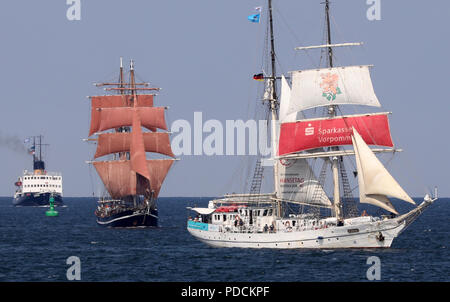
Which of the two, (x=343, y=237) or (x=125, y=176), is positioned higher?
(x=125, y=176)

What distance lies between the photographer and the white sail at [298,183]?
2813 inches

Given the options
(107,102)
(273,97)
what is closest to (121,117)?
(107,102)

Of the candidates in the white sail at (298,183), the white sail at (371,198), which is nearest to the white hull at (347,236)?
the white sail at (371,198)

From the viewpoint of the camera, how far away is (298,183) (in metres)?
71.9

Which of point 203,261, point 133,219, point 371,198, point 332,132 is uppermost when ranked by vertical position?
point 332,132

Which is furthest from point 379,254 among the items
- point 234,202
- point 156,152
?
point 156,152

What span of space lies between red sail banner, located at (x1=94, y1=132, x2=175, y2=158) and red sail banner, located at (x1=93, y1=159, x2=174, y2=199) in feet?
5.39

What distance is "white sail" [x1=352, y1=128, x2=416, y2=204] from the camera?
6328 centimetres

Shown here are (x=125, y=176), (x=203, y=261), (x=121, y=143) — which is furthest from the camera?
(x=121, y=143)

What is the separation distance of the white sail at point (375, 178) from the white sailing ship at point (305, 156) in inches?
3.9

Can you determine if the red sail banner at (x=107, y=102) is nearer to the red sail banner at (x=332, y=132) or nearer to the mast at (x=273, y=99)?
the mast at (x=273, y=99)

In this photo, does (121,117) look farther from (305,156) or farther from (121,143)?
(305,156)

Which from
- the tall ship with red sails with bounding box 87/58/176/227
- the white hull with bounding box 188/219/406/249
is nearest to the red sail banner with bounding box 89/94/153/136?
the tall ship with red sails with bounding box 87/58/176/227

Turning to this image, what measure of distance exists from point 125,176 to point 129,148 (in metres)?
4.53
